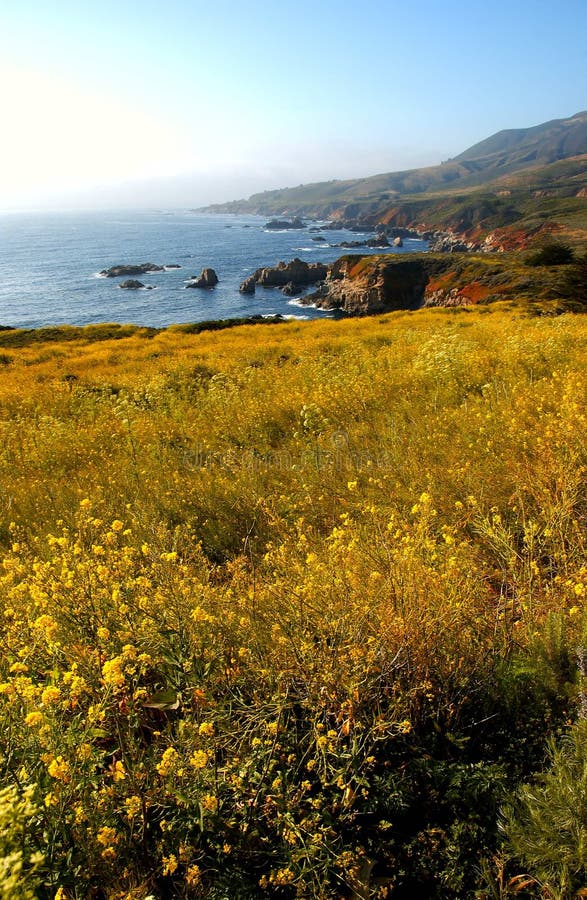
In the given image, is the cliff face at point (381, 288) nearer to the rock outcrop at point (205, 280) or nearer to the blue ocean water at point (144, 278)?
the blue ocean water at point (144, 278)

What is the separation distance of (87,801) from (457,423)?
503 centimetres

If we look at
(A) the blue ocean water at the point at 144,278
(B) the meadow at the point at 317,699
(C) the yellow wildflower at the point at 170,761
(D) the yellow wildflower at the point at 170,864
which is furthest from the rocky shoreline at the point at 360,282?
(D) the yellow wildflower at the point at 170,864

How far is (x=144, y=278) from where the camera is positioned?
81.7 m

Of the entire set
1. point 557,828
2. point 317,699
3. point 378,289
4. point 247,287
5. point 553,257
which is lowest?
point 317,699

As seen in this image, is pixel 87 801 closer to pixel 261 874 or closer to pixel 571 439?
pixel 261 874

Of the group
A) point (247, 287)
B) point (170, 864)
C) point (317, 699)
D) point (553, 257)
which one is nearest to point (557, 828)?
point (317, 699)

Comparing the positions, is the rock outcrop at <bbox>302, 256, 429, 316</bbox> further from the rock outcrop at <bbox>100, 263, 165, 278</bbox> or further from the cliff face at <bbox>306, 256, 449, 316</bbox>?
the rock outcrop at <bbox>100, 263, 165, 278</bbox>

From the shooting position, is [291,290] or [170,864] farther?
[291,290]

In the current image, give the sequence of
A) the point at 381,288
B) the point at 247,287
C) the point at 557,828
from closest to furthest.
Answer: the point at 557,828 < the point at 381,288 < the point at 247,287

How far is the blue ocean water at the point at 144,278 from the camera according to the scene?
57744 mm

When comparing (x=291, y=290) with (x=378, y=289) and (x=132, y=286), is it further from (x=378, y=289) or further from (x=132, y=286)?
(x=132, y=286)

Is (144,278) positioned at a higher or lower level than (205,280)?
higher

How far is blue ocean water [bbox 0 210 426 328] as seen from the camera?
57744 millimetres

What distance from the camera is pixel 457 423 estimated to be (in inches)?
221
